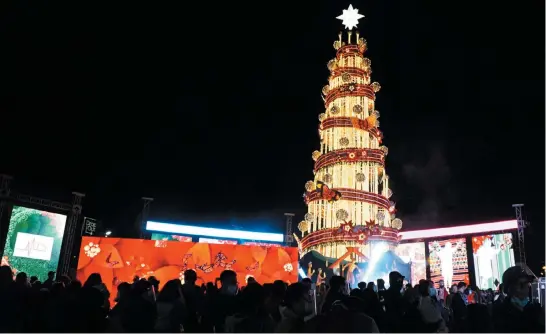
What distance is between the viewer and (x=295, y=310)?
200 inches

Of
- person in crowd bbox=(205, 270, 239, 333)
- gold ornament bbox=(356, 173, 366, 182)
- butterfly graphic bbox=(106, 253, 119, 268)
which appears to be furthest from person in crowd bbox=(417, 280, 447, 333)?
gold ornament bbox=(356, 173, 366, 182)

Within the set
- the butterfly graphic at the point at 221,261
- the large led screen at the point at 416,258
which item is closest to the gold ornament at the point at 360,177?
the butterfly graphic at the point at 221,261

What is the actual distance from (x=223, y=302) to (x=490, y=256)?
32683 millimetres

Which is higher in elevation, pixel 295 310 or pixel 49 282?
pixel 49 282

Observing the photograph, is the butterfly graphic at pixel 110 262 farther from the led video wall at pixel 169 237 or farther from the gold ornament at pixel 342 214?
the led video wall at pixel 169 237

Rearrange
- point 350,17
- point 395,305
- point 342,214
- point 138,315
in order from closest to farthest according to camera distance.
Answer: point 138,315, point 395,305, point 342,214, point 350,17

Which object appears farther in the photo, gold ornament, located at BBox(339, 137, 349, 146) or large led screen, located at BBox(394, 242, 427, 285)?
large led screen, located at BBox(394, 242, 427, 285)

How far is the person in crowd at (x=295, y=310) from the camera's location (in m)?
5.01

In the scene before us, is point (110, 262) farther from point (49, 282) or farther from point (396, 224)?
point (396, 224)

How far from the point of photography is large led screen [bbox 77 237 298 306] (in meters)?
17.3

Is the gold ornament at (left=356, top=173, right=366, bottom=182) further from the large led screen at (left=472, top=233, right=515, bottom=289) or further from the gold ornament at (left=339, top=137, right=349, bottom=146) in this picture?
the large led screen at (left=472, top=233, right=515, bottom=289)

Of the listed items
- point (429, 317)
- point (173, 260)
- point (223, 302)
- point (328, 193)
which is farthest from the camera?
point (328, 193)

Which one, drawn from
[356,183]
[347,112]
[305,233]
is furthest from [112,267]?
[347,112]

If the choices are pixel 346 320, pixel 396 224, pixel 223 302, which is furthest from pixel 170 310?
pixel 396 224
